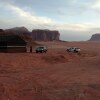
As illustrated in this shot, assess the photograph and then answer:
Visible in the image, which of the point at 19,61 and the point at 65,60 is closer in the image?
the point at 19,61

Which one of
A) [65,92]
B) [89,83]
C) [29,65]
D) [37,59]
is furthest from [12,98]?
[37,59]

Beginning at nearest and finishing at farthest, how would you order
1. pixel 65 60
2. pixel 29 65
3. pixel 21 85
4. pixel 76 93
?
pixel 76 93 < pixel 21 85 < pixel 29 65 < pixel 65 60

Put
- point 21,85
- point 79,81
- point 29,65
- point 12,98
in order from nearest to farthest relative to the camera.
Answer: point 12,98 < point 21,85 < point 79,81 < point 29,65

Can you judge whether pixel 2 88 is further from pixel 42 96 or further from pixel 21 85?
pixel 42 96

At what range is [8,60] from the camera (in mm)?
40844

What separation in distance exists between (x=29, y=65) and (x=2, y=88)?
62.7ft

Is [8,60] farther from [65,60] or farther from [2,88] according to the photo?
[2,88]

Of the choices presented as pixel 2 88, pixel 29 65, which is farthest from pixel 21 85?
pixel 29 65

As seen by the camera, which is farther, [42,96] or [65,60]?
[65,60]

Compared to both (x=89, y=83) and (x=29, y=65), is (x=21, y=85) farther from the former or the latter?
(x=29, y=65)

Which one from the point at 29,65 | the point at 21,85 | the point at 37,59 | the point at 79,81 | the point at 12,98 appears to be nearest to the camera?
the point at 12,98

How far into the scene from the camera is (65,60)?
49.2 meters

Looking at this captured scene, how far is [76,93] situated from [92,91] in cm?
152

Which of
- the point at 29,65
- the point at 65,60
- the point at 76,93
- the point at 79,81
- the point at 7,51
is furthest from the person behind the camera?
the point at 7,51
